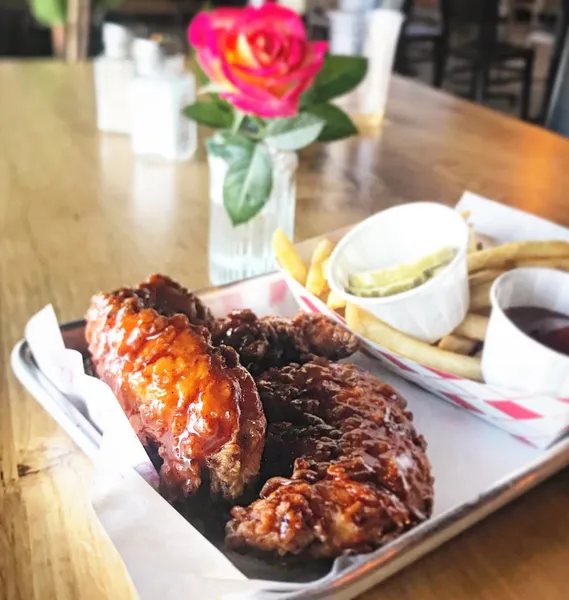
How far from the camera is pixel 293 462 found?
1.94ft

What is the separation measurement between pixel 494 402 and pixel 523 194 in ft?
2.84

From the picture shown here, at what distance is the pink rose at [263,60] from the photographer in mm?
913

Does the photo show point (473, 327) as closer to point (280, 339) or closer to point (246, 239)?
point (280, 339)

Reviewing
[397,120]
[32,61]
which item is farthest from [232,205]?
[32,61]

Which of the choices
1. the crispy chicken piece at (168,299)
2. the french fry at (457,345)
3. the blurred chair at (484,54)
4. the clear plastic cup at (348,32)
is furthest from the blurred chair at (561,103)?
the blurred chair at (484,54)

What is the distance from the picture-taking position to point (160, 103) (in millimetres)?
1441

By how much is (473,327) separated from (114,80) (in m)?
1.11

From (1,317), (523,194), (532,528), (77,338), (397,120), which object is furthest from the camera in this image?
(397,120)

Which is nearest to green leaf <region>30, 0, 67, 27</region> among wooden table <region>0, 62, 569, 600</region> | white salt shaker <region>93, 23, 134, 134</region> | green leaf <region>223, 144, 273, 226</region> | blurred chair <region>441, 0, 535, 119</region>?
wooden table <region>0, 62, 569, 600</region>

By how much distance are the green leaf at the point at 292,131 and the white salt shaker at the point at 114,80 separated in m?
0.72

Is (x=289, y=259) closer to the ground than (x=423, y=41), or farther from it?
farther from it

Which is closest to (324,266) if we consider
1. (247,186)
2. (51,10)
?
(247,186)

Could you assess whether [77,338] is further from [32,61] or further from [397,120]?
[32,61]

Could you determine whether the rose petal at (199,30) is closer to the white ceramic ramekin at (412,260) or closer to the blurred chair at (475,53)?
the white ceramic ramekin at (412,260)
